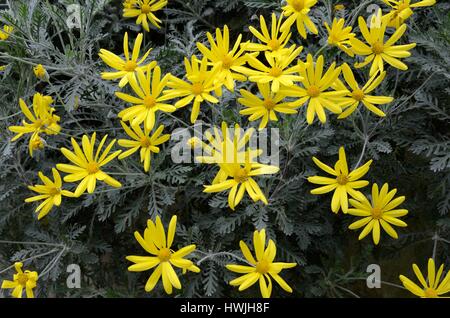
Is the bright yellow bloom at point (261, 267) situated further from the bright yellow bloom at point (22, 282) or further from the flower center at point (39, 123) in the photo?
the flower center at point (39, 123)

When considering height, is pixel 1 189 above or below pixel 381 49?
below

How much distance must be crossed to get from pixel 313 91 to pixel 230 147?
27 centimetres

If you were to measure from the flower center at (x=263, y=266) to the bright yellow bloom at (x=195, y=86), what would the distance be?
411 mm

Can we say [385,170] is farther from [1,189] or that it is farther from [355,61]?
[1,189]

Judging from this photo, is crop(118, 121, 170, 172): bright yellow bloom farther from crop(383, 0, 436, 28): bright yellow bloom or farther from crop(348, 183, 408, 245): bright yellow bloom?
crop(383, 0, 436, 28): bright yellow bloom

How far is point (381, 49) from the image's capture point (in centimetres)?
154

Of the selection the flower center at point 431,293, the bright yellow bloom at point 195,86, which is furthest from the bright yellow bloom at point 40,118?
the flower center at point 431,293

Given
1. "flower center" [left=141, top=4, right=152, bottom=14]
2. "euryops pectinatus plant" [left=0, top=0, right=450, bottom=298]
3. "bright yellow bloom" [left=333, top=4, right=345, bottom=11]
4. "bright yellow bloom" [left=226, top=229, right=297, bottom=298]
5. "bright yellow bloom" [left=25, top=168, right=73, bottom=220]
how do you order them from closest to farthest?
1. "bright yellow bloom" [left=226, top=229, right=297, bottom=298]
2. "euryops pectinatus plant" [left=0, top=0, right=450, bottom=298]
3. "bright yellow bloom" [left=25, top=168, right=73, bottom=220]
4. "bright yellow bloom" [left=333, top=4, right=345, bottom=11]
5. "flower center" [left=141, top=4, right=152, bottom=14]

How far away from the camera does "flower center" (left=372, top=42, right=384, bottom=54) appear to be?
153 centimetres

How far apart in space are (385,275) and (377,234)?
879 millimetres

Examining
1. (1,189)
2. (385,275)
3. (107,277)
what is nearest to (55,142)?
(1,189)

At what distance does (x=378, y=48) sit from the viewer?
1539 mm

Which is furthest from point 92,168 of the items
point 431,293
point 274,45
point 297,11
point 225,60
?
point 431,293

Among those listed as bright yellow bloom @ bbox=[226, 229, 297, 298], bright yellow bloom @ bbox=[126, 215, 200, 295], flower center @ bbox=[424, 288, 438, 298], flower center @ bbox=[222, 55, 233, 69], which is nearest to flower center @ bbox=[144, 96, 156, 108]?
flower center @ bbox=[222, 55, 233, 69]
